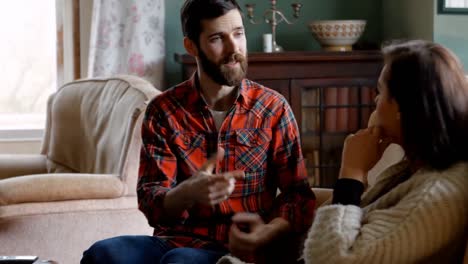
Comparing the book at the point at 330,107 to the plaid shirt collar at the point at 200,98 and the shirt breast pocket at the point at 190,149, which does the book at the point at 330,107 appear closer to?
the plaid shirt collar at the point at 200,98

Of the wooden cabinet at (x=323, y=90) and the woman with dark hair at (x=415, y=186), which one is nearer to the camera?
the woman with dark hair at (x=415, y=186)

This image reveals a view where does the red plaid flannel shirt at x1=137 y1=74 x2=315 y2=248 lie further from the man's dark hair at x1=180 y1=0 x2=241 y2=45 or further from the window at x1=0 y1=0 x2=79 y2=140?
the window at x1=0 y1=0 x2=79 y2=140

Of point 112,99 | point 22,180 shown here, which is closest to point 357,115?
point 112,99

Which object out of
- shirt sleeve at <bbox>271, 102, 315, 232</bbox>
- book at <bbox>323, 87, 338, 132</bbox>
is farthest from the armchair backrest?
book at <bbox>323, 87, 338, 132</bbox>

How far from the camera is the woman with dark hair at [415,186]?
1.45 metres

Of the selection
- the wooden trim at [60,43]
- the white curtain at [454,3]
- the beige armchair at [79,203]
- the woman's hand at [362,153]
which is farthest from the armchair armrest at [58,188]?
the white curtain at [454,3]

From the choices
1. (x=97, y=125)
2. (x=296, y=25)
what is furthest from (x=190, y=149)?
(x=296, y=25)

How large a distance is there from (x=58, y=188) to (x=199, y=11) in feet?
3.07

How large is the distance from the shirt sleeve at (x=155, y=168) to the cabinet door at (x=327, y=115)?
1.75 metres

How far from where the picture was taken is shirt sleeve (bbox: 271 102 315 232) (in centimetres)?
186

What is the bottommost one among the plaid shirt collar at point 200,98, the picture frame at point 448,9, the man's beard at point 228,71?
the plaid shirt collar at point 200,98

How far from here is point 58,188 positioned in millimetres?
2594

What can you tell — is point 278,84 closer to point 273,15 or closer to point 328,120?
point 328,120

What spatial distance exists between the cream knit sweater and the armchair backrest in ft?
4.20
